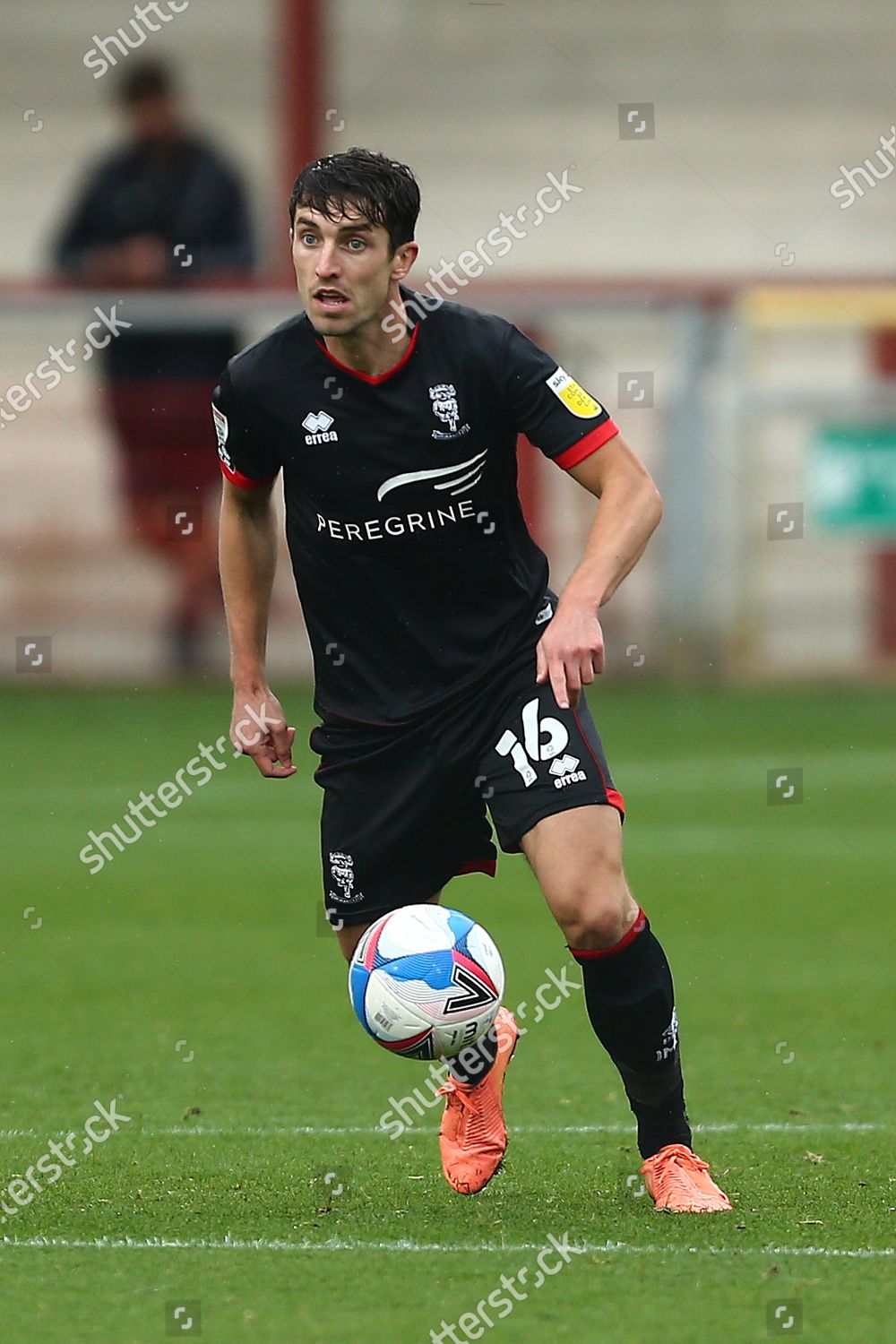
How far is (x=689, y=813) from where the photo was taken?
10164 mm

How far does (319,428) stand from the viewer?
4816mm

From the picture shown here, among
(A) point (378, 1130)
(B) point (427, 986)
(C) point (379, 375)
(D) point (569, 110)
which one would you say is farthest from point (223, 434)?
(D) point (569, 110)

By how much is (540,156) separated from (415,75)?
4.61 ft

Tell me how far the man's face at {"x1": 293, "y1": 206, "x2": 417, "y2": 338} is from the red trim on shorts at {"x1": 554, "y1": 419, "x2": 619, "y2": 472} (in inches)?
19.2

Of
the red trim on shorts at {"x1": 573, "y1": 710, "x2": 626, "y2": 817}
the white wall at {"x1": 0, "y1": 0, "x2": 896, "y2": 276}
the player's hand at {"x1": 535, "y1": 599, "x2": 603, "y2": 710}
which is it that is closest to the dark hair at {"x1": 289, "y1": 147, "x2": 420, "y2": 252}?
the player's hand at {"x1": 535, "y1": 599, "x2": 603, "y2": 710}

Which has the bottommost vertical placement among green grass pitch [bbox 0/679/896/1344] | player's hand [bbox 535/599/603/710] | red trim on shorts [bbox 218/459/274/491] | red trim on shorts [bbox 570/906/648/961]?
green grass pitch [bbox 0/679/896/1344]

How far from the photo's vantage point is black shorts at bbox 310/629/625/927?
15.3 ft

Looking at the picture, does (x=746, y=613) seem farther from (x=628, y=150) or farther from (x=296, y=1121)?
(x=296, y=1121)

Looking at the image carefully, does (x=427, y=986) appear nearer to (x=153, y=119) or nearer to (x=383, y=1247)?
(x=383, y=1247)

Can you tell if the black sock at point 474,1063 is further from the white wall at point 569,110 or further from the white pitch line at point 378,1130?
the white wall at point 569,110

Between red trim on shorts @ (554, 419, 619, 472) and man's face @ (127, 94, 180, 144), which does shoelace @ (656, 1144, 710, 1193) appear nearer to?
red trim on shorts @ (554, 419, 619, 472)

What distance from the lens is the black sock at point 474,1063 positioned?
509cm

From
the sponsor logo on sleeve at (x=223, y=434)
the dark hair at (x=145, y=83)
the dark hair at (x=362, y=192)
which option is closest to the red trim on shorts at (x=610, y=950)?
the sponsor logo on sleeve at (x=223, y=434)

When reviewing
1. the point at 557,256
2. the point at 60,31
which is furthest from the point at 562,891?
the point at 60,31
